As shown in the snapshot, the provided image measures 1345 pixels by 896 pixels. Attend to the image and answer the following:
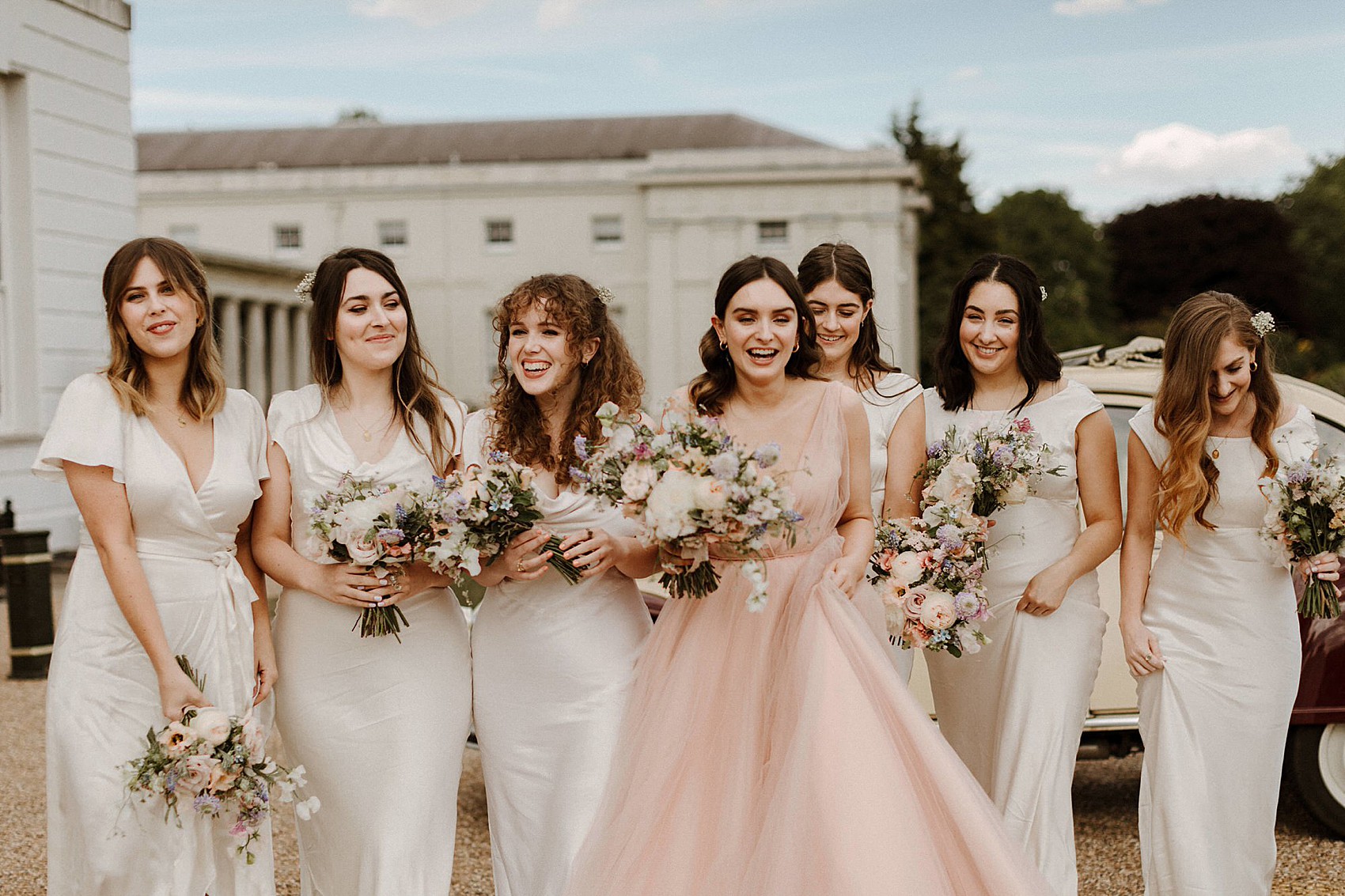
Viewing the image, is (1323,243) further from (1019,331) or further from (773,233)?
(1019,331)

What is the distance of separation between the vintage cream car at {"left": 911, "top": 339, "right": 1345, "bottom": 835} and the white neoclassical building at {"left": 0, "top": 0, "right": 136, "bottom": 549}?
1211 cm

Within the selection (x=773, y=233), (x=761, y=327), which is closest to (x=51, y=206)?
(x=761, y=327)

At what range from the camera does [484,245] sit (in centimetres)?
5019

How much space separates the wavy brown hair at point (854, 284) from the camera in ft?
15.1

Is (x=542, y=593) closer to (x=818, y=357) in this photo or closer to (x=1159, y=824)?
(x=818, y=357)

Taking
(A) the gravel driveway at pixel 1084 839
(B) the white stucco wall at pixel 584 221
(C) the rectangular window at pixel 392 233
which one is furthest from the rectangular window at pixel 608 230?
(A) the gravel driveway at pixel 1084 839

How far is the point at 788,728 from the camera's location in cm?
355

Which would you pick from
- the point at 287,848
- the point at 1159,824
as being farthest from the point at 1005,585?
the point at 287,848

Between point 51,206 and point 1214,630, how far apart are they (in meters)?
13.7

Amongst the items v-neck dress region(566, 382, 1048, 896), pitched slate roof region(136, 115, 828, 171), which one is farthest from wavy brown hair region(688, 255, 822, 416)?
pitched slate roof region(136, 115, 828, 171)

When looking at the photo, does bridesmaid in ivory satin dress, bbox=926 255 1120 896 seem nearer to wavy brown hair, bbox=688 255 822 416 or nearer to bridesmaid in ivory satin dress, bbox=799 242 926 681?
bridesmaid in ivory satin dress, bbox=799 242 926 681

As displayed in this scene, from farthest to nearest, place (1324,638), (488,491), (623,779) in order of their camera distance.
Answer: (1324,638), (623,779), (488,491)

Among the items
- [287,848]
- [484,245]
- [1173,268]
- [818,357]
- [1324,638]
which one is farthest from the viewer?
[1173,268]

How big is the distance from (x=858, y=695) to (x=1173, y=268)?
58633 mm
